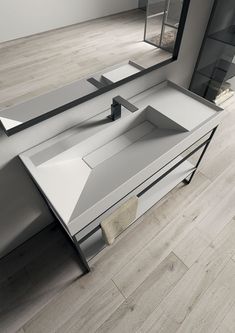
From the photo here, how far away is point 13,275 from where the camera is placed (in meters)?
1.45

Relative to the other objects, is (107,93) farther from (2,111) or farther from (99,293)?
(99,293)

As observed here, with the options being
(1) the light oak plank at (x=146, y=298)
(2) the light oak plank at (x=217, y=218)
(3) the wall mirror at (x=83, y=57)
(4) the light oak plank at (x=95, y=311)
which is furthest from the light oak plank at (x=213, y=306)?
(3) the wall mirror at (x=83, y=57)

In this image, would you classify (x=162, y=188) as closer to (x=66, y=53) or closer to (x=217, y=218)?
(x=217, y=218)

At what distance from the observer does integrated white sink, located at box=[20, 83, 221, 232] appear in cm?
93

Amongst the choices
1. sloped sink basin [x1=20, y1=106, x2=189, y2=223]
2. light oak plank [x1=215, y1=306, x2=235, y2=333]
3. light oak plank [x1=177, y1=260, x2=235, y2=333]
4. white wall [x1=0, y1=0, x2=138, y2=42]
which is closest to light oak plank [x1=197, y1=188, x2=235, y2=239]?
light oak plank [x1=177, y1=260, x2=235, y2=333]

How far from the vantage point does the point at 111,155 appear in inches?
47.1

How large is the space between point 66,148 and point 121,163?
295 millimetres

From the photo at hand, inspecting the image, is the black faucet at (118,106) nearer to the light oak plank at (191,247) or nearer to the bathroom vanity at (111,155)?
the bathroom vanity at (111,155)

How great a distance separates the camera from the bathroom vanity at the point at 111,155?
93 centimetres

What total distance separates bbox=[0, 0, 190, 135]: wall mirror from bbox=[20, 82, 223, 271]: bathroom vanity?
0.18m

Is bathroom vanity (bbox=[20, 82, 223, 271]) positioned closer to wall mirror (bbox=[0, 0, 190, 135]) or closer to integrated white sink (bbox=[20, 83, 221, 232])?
integrated white sink (bbox=[20, 83, 221, 232])

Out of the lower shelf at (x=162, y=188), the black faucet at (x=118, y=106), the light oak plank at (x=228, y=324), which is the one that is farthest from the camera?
the lower shelf at (x=162, y=188)

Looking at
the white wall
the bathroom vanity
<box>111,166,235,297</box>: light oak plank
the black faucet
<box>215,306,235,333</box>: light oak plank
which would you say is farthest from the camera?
<box>111,166,235,297</box>: light oak plank

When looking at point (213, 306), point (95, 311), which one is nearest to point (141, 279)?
point (95, 311)
